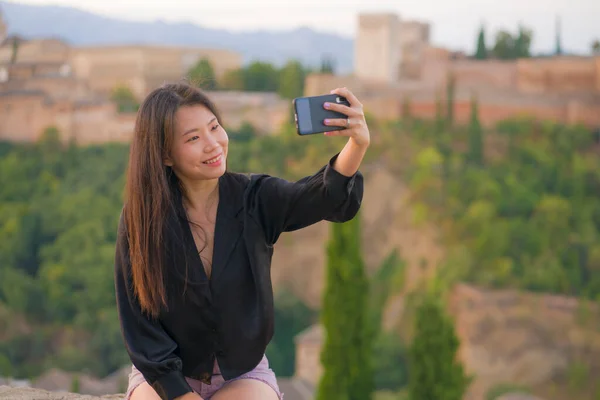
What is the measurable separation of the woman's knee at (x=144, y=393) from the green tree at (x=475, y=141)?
2185cm

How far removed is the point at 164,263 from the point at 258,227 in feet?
0.73

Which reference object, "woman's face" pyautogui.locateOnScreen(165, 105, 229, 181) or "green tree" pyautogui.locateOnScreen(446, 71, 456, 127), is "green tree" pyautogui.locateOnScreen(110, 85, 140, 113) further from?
"woman's face" pyautogui.locateOnScreen(165, 105, 229, 181)

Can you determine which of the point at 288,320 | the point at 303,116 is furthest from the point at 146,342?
the point at 288,320

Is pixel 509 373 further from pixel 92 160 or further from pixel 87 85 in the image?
Result: pixel 87 85

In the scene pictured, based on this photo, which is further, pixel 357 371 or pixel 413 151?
pixel 413 151

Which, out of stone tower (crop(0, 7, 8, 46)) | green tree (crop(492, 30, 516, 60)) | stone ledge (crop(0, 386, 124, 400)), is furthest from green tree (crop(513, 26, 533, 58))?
stone ledge (crop(0, 386, 124, 400))

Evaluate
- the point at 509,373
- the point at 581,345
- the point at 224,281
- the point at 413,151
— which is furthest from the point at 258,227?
the point at 413,151

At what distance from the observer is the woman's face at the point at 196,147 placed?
2146mm

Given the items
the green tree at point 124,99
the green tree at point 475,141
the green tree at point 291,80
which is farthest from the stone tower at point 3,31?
the green tree at point 475,141

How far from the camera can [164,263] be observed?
6.89 ft

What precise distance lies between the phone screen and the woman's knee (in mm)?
682

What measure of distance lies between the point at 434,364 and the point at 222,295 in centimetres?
865

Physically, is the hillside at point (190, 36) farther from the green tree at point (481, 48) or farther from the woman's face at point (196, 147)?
the woman's face at point (196, 147)

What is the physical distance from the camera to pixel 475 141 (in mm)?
23625
